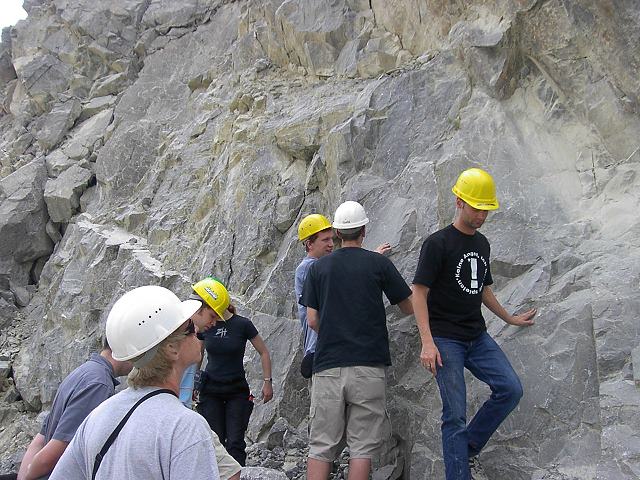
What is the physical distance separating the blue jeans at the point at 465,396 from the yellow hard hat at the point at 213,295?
2129 mm

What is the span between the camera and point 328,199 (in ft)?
27.7

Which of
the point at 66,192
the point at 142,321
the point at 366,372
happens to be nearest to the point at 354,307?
the point at 366,372

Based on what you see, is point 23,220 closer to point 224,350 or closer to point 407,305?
point 224,350

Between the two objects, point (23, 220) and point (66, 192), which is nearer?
point (66, 192)

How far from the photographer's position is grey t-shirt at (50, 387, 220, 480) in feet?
7.24

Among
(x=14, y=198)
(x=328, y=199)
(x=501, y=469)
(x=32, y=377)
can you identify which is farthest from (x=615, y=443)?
(x=14, y=198)

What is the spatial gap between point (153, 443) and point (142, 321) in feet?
1.79

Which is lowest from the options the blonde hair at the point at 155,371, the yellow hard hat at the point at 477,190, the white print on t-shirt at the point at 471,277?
the white print on t-shirt at the point at 471,277

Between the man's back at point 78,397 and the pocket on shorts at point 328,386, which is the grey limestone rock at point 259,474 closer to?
the pocket on shorts at point 328,386

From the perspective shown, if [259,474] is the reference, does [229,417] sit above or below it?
Result: above

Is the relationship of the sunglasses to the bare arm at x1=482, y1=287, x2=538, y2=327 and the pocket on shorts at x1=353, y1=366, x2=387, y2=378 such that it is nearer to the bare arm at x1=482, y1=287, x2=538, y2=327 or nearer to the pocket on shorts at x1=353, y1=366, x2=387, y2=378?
the pocket on shorts at x1=353, y1=366, x2=387, y2=378

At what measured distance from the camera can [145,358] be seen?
2527 millimetres

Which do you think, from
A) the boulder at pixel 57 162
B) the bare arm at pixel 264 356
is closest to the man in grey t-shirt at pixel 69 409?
the bare arm at pixel 264 356

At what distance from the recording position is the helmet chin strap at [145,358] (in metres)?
2.51
